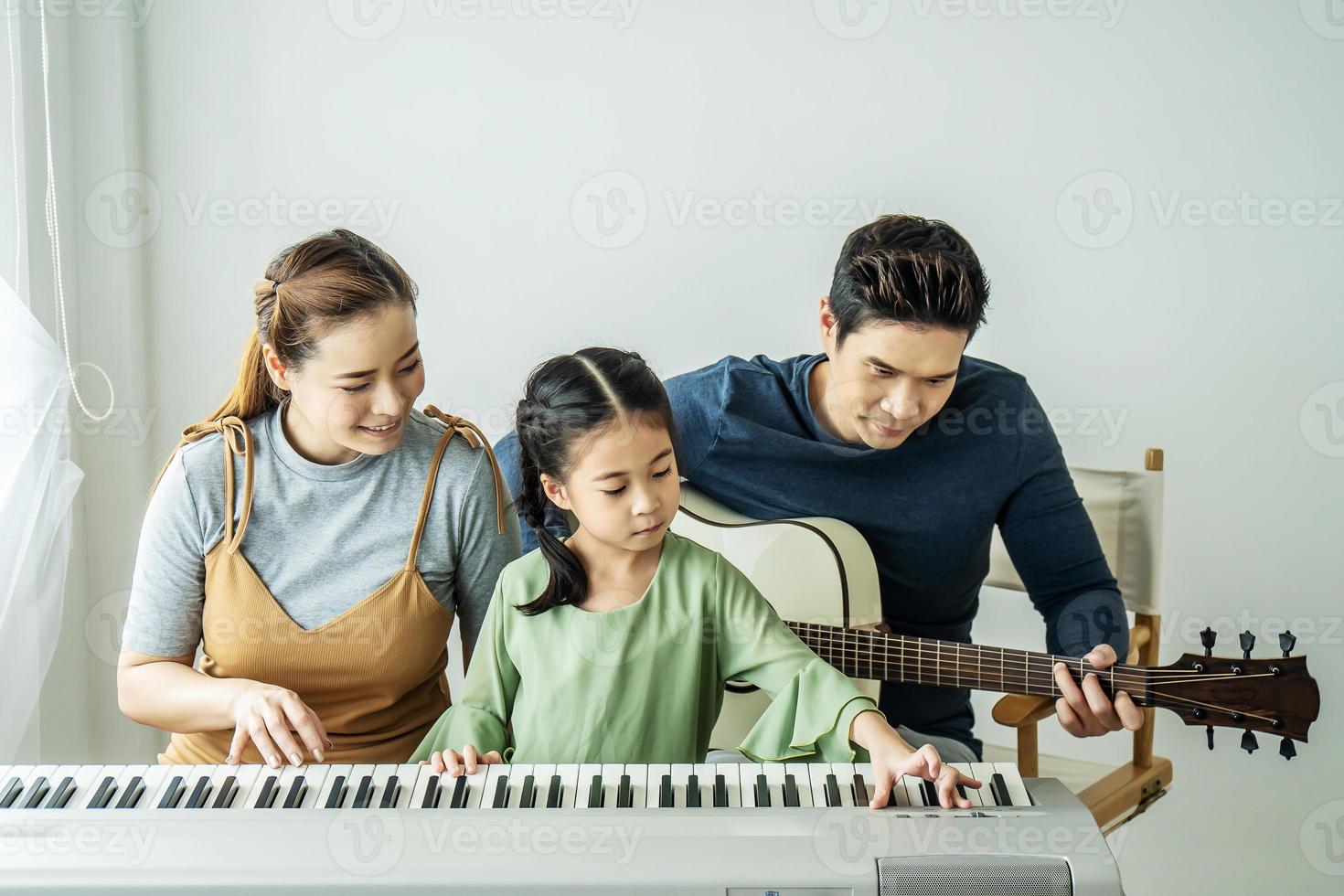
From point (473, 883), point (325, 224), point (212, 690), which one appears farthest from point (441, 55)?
point (473, 883)

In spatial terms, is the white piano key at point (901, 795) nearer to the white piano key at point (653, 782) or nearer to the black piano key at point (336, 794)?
the white piano key at point (653, 782)

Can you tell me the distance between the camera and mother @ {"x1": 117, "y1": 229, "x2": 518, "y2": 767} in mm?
1612

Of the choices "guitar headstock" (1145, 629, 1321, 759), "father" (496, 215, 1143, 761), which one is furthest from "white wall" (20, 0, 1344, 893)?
"guitar headstock" (1145, 629, 1321, 759)

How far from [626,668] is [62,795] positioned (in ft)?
2.29

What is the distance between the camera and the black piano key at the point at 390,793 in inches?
52.9

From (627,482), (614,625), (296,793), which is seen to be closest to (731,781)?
(614,625)

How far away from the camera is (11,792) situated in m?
1.35

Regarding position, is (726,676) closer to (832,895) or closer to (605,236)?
(832,895)

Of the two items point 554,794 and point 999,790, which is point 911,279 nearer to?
point 999,790

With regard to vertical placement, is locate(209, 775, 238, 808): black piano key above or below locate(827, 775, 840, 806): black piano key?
below

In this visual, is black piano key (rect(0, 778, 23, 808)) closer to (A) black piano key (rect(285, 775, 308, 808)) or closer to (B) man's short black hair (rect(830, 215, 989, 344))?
(A) black piano key (rect(285, 775, 308, 808))

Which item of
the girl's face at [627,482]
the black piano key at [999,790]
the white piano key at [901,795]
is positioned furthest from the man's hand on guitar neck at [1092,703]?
the girl's face at [627,482]

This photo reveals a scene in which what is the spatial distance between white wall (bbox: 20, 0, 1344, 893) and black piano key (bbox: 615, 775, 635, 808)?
4.53 feet

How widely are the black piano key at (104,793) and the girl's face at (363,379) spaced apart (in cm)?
53
